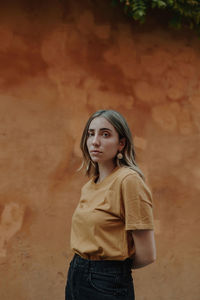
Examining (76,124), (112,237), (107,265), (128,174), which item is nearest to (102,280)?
(107,265)

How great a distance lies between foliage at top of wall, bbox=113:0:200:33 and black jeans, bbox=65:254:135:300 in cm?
249

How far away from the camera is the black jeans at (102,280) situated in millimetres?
1883

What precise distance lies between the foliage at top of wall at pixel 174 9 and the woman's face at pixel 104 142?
6.09 feet

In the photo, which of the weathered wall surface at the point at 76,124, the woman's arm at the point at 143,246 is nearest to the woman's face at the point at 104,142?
the woman's arm at the point at 143,246

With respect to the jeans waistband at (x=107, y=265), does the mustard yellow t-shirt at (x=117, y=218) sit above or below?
above

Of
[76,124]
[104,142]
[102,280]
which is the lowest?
[102,280]

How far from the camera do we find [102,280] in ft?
6.20

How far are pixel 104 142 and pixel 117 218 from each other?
440 mm

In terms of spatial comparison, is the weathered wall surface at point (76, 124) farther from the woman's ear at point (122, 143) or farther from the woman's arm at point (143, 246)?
the woman's arm at point (143, 246)

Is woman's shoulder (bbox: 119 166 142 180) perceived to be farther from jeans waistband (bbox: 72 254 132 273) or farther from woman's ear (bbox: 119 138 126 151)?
jeans waistband (bbox: 72 254 132 273)

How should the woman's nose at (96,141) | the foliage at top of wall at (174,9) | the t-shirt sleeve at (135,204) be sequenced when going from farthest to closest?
the foliage at top of wall at (174,9)
the woman's nose at (96,141)
the t-shirt sleeve at (135,204)

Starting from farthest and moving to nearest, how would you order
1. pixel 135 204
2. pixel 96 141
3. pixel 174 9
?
pixel 174 9
pixel 96 141
pixel 135 204

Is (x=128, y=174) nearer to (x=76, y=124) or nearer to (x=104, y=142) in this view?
(x=104, y=142)

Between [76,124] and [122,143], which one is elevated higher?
[76,124]
